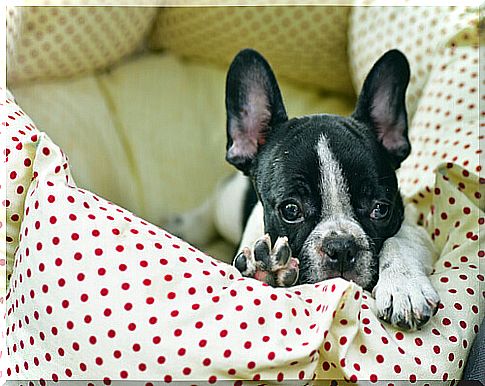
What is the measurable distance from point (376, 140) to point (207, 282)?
1.78 feet

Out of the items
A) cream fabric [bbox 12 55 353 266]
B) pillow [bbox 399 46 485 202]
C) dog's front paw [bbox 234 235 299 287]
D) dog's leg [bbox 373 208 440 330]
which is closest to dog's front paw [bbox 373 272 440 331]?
dog's leg [bbox 373 208 440 330]

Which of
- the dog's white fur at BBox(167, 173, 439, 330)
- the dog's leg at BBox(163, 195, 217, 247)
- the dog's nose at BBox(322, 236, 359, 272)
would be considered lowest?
the dog's leg at BBox(163, 195, 217, 247)

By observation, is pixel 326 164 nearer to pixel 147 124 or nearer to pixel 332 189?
pixel 332 189

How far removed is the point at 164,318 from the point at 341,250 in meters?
0.38

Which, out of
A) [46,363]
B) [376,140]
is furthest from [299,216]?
[46,363]

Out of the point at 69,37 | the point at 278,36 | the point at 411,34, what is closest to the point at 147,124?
the point at 69,37

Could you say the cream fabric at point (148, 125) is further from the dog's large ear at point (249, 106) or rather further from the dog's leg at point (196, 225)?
the dog's large ear at point (249, 106)

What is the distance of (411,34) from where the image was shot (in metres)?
2.16

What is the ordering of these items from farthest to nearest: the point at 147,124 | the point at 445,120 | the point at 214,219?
the point at 147,124, the point at 214,219, the point at 445,120

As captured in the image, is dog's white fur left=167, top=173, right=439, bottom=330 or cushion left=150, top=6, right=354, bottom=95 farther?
cushion left=150, top=6, right=354, bottom=95

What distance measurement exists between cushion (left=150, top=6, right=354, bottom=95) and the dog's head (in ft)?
2.55

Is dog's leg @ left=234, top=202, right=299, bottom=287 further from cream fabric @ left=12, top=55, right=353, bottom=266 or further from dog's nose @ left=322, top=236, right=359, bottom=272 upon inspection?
cream fabric @ left=12, top=55, right=353, bottom=266

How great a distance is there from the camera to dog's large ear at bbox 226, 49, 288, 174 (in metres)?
1.59

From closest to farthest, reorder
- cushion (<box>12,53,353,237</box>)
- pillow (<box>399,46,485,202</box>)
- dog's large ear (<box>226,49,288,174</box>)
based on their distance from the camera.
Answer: dog's large ear (<box>226,49,288,174</box>)
pillow (<box>399,46,485,202</box>)
cushion (<box>12,53,353,237</box>)
